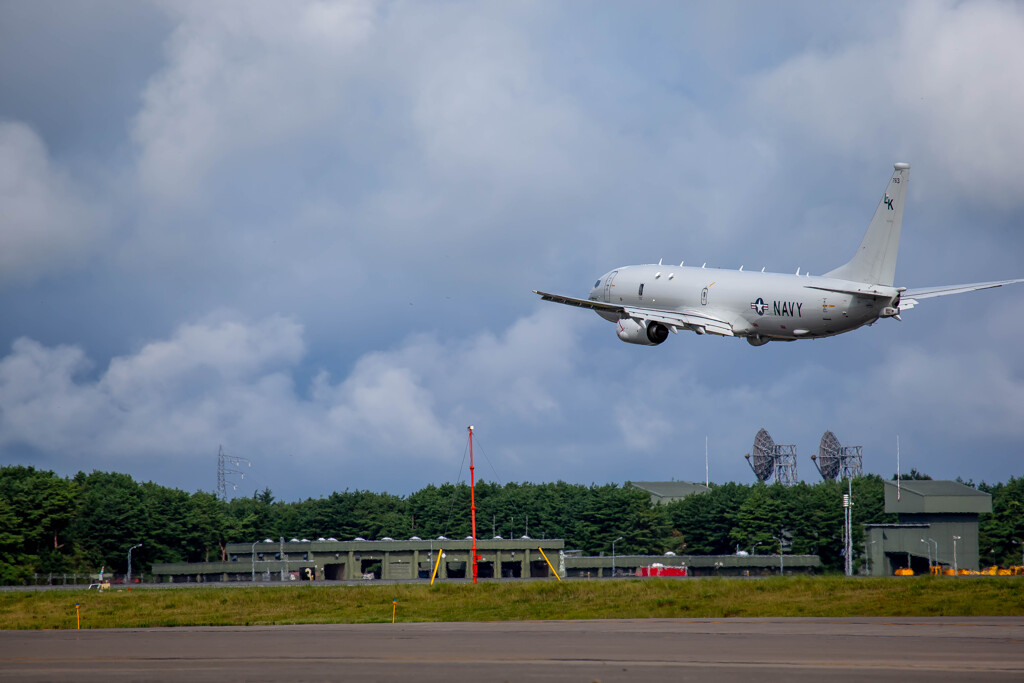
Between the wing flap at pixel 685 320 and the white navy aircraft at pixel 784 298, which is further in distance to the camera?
the wing flap at pixel 685 320

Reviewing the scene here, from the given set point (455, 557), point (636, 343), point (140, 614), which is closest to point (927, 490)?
point (455, 557)

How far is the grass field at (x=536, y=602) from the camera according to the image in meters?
63.5

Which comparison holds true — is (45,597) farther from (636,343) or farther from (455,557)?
(455,557)

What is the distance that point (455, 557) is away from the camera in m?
145

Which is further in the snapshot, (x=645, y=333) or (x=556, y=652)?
(x=645, y=333)

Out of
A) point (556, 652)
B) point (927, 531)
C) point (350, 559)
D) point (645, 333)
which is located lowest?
point (350, 559)

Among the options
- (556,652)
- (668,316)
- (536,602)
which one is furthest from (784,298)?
(556,652)

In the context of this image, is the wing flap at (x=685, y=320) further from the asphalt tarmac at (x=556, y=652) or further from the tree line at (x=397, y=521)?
the tree line at (x=397, y=521)

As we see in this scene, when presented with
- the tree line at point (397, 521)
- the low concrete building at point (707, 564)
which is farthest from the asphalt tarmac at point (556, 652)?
the tree line at point (397, 521)

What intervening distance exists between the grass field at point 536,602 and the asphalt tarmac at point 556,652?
308 inches

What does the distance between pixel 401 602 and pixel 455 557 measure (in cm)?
7093

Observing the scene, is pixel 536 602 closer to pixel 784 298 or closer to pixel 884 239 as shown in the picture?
pixel 784 298

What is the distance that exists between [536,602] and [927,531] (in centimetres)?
8165

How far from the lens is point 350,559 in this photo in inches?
5512
